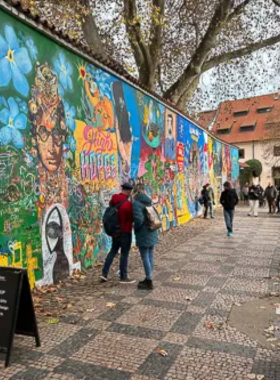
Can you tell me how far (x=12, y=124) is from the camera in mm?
5375

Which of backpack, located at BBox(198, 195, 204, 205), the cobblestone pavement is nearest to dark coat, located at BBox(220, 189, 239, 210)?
the cobblestone pavement

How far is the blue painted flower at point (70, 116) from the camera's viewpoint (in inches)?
265

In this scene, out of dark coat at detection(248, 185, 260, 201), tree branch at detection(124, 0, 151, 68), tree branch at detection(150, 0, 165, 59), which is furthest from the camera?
dark coat at detection(248, 185, 260, 201)

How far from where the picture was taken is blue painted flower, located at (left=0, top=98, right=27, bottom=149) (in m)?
5.21

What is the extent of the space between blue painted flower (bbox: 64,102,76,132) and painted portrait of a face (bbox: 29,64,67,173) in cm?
13

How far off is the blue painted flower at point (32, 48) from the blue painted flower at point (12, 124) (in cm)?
98

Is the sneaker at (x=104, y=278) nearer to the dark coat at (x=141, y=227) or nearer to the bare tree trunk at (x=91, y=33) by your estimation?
the dark coat at (x=141, y=227)

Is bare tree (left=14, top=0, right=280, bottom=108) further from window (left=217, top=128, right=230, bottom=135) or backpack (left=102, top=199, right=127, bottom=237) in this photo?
window (left=217, top=128, right=230, bottom=135)

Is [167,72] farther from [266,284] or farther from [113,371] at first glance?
[113,371]

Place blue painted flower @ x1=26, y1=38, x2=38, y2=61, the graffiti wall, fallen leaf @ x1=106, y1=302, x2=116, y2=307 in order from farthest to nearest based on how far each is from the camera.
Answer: blue painted flower @ x1=26, y1=38, x2=38, y2=61 < the graffiti wall < fallen leaf @ x1=106, y1=302, x2=116, y2=307

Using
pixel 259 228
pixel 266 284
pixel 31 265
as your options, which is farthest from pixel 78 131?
pixel 259 228

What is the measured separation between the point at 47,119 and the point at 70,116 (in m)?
0.73

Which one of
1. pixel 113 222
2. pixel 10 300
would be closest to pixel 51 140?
pixel 113 222

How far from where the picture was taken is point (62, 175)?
658 cm
